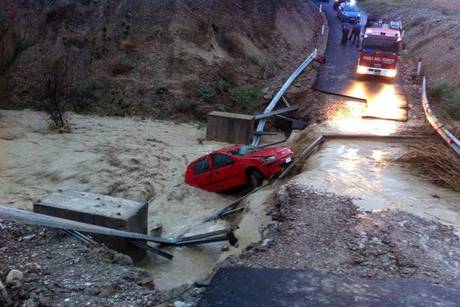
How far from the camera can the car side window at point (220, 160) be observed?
1541 cm

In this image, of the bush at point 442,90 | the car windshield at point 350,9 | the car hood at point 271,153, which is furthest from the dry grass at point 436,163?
the car windshield at point 350,9

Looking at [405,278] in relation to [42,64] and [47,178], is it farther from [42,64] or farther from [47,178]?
[42,64]

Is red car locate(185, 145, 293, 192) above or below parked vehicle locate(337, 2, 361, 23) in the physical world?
below

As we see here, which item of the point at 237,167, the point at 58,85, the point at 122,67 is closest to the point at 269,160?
the point at 237,167

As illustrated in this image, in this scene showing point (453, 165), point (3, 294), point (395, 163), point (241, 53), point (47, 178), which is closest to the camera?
point (3, 294)

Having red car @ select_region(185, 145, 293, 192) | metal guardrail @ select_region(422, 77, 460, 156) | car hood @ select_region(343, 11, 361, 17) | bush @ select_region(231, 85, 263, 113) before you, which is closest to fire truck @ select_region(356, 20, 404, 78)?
metal guardrail @ select_region(422, 77, 460, 156)

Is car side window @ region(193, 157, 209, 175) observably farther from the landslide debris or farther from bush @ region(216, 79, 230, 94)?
bush @ region(216, 79, 230, 94)

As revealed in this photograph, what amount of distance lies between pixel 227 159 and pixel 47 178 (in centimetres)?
647

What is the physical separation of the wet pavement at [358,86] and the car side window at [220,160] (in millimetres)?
8237

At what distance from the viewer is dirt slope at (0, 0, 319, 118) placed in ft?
87.6

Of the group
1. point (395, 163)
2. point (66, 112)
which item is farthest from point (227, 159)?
point (66, 112)

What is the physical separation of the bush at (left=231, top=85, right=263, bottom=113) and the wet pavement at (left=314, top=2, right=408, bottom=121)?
3.22 meters

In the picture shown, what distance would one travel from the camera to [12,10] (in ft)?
101

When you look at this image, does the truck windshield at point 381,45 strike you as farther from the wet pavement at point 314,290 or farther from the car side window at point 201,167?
the wet pavement at point 314,290
